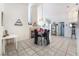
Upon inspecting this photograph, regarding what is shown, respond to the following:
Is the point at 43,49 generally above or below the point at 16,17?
below

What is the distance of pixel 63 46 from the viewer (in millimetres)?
1920

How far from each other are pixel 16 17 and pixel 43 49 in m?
0.66

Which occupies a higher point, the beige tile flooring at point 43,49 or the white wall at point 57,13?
the white wall at point 57,13

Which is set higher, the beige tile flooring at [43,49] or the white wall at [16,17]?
the white wall at [16,17]

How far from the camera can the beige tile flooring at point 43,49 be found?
1890 millimetres

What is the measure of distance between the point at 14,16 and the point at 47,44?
0.69 metres

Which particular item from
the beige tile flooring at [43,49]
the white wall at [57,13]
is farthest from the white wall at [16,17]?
the white wall at [57,13]

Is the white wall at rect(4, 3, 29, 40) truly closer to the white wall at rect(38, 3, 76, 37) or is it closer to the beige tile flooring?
the beige tile flooring

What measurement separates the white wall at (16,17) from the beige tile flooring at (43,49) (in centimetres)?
15

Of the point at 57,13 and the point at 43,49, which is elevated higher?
the point at 57,13

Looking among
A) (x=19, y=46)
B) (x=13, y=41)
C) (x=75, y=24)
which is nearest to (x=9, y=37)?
(x=13, y=41)

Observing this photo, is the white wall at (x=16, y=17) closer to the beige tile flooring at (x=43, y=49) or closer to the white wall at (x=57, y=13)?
the beige tile flooring at (x=43, y=49)

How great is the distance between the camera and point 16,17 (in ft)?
6.27

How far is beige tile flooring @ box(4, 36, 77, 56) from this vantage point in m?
1.89
